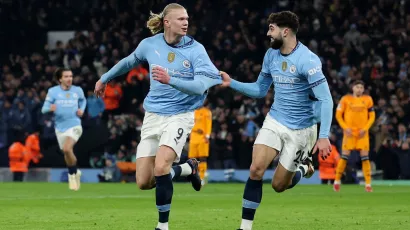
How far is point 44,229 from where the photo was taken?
1175cm

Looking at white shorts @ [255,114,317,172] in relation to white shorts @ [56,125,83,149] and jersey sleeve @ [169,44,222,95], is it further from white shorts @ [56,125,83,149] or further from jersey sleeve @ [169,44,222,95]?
white shorts @ [56,125,83,149]

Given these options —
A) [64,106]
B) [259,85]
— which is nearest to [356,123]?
[64,106]

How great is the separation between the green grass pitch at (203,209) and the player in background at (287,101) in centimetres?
119

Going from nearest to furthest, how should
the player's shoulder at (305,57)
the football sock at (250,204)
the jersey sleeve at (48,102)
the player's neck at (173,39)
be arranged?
the football sock at (250,204), the player's shoulder at (305,57), the player's neck at (173,39), the jersey sleeve at (48,102)

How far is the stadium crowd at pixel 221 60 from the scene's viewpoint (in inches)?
1066

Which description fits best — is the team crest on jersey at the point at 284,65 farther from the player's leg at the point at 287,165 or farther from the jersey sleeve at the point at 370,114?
the jersey sleeve at the point at 370,114

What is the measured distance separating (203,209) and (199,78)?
5.26 m

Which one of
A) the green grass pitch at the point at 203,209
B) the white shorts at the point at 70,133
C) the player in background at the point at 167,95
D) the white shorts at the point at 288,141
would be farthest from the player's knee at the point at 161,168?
the white shorts at the point at 70,133

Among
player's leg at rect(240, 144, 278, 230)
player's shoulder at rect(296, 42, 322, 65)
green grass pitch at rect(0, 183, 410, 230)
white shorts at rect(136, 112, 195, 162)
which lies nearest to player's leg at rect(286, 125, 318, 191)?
player's leg at rect(240, 144, 278, 230)

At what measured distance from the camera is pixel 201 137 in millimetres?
24391

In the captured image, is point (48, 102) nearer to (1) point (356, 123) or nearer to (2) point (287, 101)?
(1) point (356, 123)

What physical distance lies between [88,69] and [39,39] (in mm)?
4341

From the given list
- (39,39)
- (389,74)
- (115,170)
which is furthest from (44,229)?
(39,39)

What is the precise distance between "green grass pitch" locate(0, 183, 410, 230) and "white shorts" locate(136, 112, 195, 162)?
3.97 ft
